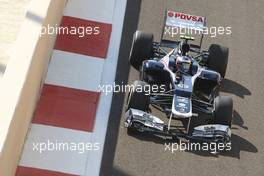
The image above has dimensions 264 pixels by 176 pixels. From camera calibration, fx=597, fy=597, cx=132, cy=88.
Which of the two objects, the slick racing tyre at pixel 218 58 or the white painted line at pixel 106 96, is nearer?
the white painted line at pixel 106 96

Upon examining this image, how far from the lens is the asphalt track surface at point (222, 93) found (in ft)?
26.5

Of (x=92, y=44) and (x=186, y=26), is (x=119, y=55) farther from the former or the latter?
(x=186, y=26)

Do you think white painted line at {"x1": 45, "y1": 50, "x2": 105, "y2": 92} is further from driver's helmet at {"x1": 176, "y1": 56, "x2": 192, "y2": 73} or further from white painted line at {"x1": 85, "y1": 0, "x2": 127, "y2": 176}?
driver's helmet at {"x1": 176, "y1": 56, "x2": 192, "y2": 73}

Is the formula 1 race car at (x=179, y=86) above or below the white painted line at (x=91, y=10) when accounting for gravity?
below

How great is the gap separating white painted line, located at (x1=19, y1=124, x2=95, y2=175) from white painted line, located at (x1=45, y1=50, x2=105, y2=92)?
1.06 meters

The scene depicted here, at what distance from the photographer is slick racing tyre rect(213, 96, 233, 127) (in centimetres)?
839

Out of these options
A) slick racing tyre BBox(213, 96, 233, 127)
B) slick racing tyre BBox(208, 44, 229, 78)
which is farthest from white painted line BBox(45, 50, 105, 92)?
slick racing tyre BBox(213, 96, 233, 127)

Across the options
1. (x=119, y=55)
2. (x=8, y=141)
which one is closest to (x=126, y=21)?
(x=119, y=55)

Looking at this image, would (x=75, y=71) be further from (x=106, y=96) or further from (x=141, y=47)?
(x=141, y=47)

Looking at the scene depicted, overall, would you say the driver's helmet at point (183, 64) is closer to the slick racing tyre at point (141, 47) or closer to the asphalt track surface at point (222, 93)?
the slick racing tyre at point (141, 47)

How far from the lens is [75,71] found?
9.37 meters

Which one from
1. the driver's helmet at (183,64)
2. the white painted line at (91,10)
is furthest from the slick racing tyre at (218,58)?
the white painted line at (91,10)

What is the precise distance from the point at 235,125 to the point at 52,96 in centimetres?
275

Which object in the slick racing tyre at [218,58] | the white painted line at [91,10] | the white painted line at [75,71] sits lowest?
the white painted line at [75,71]
